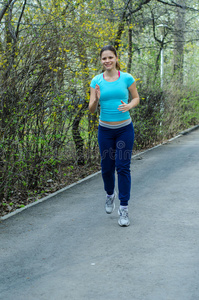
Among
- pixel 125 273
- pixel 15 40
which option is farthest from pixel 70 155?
pixel 125 273

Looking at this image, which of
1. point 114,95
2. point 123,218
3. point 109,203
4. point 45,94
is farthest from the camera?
point 45,94

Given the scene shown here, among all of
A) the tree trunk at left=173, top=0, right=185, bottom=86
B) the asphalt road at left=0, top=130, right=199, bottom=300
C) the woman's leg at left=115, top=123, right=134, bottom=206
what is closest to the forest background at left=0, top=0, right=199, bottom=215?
the asphalt road at left=0, top=130, right=199, bottom=300

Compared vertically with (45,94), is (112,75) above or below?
above

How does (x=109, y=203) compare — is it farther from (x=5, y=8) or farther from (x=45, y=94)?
(x=5, y=8)

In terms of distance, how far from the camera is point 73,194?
722 centimetres

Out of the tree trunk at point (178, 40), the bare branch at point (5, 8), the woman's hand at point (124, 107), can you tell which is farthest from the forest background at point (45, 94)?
the tree trunk at point (178, 40)

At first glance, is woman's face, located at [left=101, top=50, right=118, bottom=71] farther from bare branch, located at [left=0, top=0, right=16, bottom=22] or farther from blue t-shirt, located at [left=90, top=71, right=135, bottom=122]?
bare branch, located at [left=0, top=0, right=16, bottom=22]

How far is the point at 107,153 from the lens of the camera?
17.3ft

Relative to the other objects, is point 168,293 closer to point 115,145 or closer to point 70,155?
point 115,145

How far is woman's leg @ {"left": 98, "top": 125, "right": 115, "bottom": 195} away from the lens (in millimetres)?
5129

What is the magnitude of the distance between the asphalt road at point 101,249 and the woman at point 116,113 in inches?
20.2

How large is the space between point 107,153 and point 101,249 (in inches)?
49.6

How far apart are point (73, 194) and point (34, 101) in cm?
167

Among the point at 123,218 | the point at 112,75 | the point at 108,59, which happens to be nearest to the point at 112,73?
the point at 112,75
